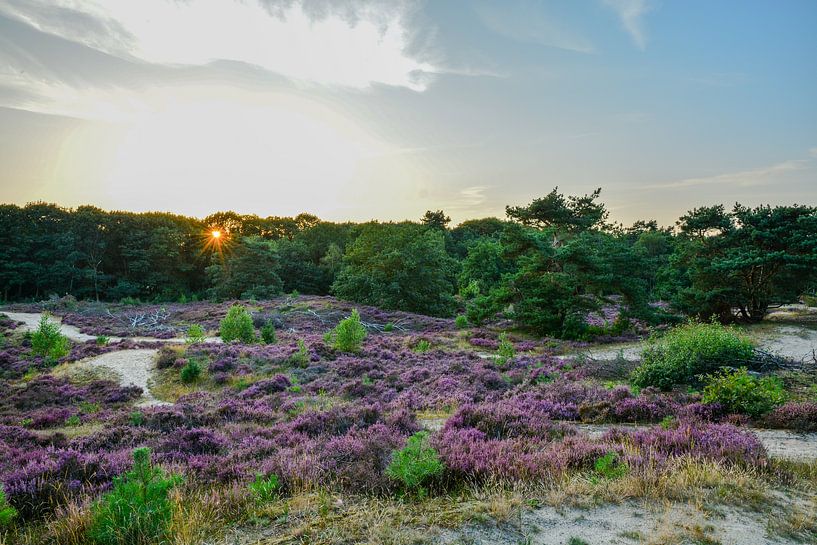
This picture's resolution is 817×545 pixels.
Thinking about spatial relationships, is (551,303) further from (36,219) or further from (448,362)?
(36,219)

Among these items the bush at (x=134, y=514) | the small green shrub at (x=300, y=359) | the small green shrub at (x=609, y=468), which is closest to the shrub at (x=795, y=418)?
the small green shrub at (x=609, y=468)

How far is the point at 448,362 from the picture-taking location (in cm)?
1684

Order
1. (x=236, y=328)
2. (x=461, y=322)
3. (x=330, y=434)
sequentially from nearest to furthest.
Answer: (x=330, y=434) → (x=236, y=328) → (x=461, y=322)

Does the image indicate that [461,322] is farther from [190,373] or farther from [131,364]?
[131,364]

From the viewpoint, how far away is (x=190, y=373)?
15312mm

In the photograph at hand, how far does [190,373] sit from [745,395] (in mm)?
16569

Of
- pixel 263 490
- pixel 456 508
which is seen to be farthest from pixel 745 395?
pixel 263 490

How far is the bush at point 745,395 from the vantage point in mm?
8453

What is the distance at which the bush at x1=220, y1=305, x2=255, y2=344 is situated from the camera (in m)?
21.5

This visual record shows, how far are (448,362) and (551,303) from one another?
947 centimetres

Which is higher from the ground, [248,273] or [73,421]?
[248,273]

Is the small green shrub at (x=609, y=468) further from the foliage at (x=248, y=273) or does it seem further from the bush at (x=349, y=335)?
the foliage at (x=248, y=273)

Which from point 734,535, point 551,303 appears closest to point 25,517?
point 734,535

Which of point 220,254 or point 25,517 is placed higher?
point 220,254
